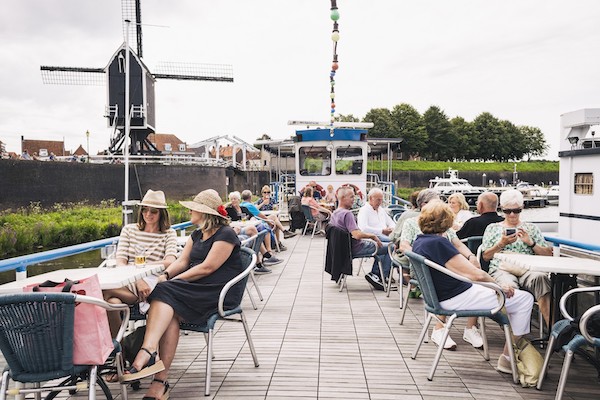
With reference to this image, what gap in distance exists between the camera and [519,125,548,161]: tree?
77.7 meters

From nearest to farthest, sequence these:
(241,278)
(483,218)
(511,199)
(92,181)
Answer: (241,278), (511,199), (483,218), (92,181)

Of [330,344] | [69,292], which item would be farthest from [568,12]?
[69,292]

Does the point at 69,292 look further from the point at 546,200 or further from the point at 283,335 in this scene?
the point at 546,200

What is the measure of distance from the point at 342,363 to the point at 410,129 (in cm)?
6494

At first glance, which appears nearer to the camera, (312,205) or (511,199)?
(511,199)

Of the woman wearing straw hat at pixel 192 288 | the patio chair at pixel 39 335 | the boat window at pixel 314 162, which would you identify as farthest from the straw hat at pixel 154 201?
the boat window at pixel 314 162

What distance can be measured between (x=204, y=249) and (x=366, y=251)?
3.12 meters

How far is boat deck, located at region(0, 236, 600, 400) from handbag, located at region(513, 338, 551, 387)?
8 cm

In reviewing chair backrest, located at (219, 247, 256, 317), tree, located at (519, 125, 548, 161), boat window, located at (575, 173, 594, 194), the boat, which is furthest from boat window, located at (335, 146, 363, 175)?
tree, located at (519, 125, 548, 161)

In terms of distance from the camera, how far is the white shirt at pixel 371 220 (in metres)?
6.81

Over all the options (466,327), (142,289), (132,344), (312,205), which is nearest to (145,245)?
(142,289)

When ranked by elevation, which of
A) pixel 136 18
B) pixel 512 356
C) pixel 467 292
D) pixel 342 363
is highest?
pixel 136 18

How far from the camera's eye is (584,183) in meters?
9.32

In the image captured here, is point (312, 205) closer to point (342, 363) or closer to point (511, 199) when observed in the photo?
point (511, 199)
